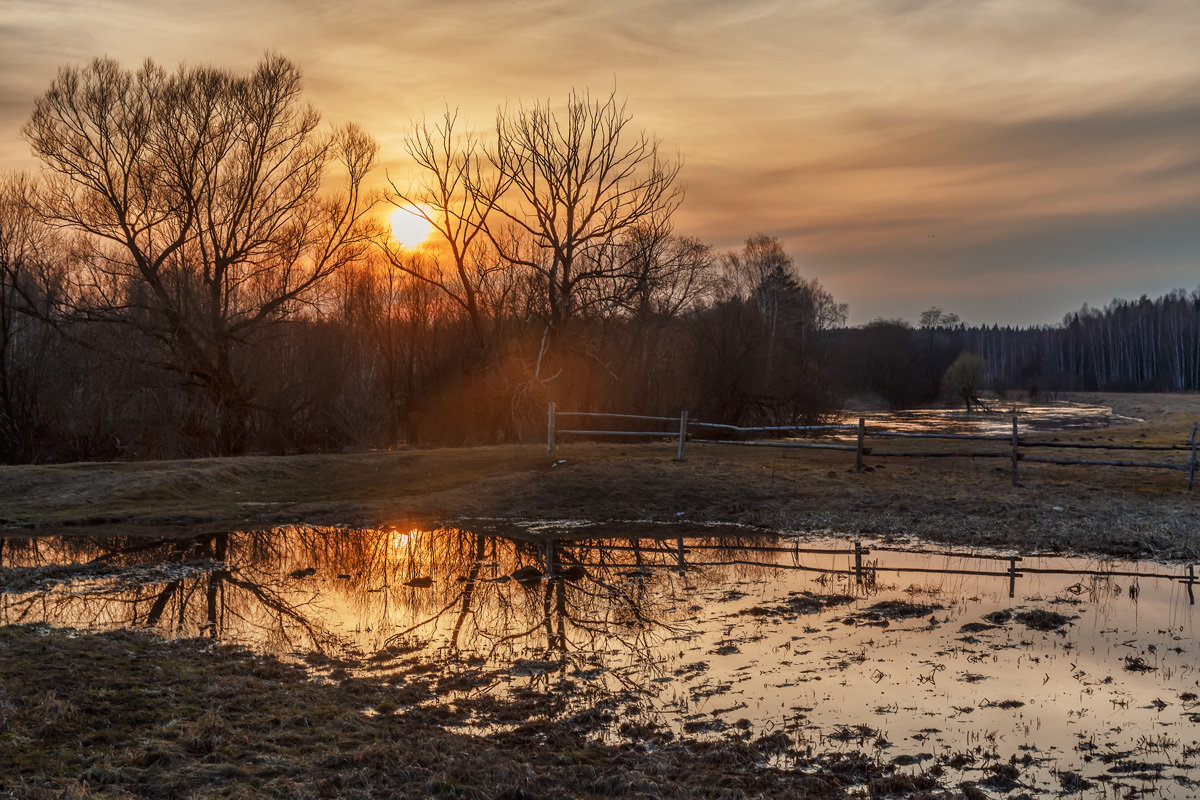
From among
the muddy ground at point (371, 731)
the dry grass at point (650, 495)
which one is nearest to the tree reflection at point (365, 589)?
the muddy ground at point (371, 731)

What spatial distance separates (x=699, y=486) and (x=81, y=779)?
14.4 m

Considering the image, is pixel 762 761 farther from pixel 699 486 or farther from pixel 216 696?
pixel 699 486

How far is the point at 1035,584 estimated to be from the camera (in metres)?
11.3

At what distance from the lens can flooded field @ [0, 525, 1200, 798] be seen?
6328 mm

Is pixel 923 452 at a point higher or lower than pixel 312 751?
higher

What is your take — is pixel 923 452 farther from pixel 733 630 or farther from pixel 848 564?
pixel 733 630

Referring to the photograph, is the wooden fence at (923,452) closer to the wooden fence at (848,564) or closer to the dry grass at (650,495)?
the dry grass at (650,495)

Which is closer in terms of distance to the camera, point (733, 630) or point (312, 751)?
point (312, 751)

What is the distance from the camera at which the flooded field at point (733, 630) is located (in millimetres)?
6328

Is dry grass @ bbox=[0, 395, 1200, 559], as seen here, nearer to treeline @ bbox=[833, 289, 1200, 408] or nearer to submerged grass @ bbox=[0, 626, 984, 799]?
submerged grass @ bbox=[0, 626, 984, 799]

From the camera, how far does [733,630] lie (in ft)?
30.1

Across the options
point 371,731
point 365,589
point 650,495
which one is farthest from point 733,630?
point 650,495

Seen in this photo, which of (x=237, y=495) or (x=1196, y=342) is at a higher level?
(x=1196, y=342)

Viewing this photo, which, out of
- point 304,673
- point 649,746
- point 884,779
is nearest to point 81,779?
point 304,673
